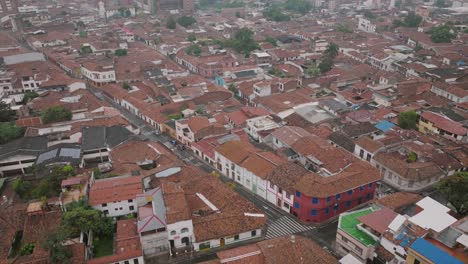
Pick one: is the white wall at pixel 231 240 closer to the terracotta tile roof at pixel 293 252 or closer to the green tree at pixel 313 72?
the terracotta tile roof at pixel 293 252

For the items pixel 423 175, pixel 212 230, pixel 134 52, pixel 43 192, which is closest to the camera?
pixel 212 230

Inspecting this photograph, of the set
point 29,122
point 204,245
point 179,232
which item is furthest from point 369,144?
point 29,122

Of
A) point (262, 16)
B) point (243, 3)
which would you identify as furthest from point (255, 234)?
point (243, 3)

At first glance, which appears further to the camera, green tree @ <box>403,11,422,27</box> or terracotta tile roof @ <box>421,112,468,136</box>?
green tree @ <box>403,11,422,27</box>

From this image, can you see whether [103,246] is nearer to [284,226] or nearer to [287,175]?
[284,226]

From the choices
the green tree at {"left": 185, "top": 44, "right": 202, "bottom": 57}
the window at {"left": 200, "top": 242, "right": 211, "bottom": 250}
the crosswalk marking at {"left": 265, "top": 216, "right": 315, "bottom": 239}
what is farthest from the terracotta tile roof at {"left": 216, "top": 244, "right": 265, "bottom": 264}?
the green tree at {"left": 185, "top": 44, "right": 202, "bottom": 57}

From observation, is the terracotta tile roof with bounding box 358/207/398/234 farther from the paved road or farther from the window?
the window

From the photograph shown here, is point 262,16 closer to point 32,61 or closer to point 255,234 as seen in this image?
point 32,61
